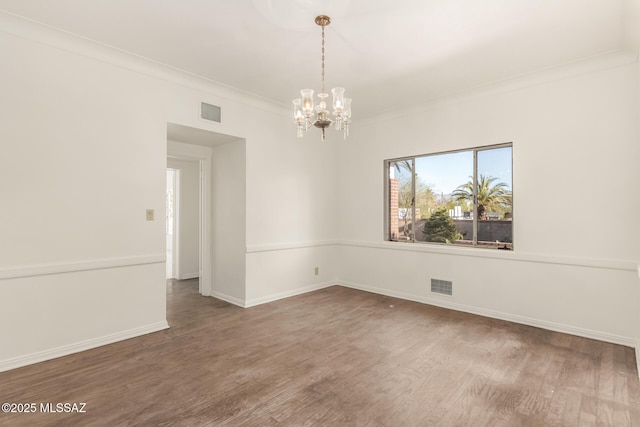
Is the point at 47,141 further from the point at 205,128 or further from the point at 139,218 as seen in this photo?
the point at 205,128

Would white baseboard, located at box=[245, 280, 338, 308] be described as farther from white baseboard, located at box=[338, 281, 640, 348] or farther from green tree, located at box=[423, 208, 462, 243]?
green tree, located at box=[423, 208, 462, 243]

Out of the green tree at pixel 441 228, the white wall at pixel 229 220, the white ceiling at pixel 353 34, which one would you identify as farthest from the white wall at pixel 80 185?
the green tree at pixel 441 228

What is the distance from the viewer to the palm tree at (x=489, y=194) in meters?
4.14

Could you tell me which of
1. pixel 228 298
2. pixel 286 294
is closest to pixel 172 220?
pixel 228 298

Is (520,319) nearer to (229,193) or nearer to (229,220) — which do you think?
(229,220)

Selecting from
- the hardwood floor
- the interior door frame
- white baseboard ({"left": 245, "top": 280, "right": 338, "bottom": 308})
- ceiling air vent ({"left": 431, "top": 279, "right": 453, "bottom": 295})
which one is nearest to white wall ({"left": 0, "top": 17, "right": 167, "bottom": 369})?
the hardwood floor

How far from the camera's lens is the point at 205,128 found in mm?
4113

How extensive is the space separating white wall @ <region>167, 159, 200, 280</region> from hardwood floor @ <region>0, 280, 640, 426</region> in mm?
2852

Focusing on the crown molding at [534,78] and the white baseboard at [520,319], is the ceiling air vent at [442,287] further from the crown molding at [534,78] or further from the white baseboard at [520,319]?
the crown molding at [534,78]

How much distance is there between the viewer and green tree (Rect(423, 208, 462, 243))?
15.3 ft

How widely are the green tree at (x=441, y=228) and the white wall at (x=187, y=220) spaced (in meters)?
4.54

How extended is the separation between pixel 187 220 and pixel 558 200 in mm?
6145

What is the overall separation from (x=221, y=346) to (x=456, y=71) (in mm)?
4083

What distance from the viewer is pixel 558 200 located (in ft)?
11.9
